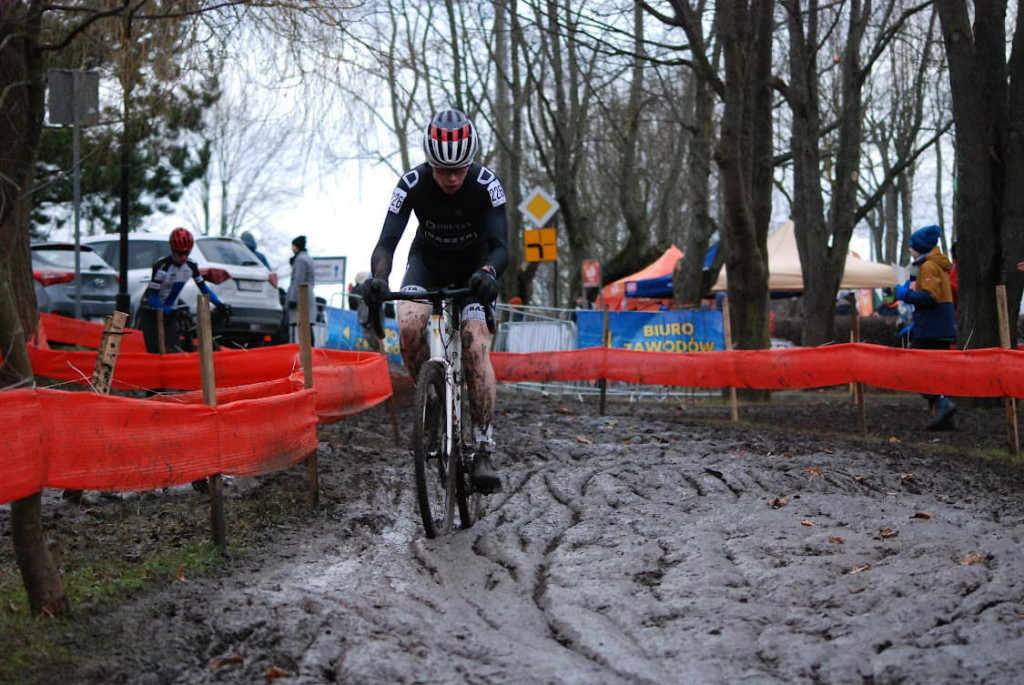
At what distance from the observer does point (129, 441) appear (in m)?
5.68

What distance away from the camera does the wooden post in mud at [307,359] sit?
780cm

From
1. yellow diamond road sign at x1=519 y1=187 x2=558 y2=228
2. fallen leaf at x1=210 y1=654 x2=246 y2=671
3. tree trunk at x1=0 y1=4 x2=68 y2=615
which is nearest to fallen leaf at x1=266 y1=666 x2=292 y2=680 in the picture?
fallen leaf at x1=210 y1=654 x2=246 y2=671

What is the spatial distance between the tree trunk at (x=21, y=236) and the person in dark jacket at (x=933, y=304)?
29.0 ft

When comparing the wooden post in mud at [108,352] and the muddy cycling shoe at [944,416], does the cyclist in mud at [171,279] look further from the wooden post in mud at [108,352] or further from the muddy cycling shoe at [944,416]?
the muddy cycling shoe at [944,416]

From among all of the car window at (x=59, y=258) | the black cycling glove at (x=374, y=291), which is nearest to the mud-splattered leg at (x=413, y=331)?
the black cycling glove at (x=374, y=291)

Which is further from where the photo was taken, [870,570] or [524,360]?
[524,360]

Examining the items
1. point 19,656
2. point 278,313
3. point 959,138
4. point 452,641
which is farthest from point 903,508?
point 278,313

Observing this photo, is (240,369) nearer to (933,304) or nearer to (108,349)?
(108,349)

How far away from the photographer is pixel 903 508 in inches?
290

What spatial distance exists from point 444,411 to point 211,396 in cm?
128

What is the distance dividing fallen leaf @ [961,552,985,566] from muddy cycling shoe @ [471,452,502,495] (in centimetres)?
251

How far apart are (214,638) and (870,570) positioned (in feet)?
9.63

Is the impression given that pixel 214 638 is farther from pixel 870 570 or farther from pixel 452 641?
pixel 870 570

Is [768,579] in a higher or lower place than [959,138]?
lower
